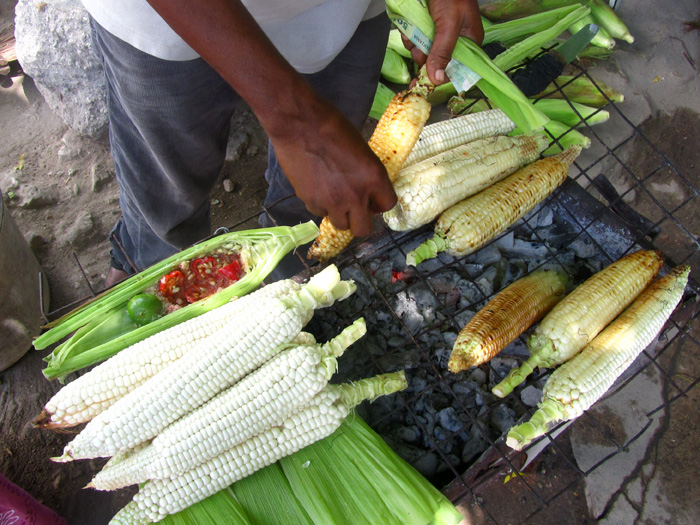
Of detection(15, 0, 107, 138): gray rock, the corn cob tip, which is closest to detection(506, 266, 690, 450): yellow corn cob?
the corn cob tip

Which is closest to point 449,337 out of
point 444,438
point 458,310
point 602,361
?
point 458,310

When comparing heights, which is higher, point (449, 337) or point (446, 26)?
point (446, 26)

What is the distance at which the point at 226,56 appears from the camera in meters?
1.27

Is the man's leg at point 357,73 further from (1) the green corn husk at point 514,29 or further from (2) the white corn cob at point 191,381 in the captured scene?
(1) the green corn husk at point 514,29

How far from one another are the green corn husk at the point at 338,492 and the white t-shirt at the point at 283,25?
1562 millimetres

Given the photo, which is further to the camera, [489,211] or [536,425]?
[489,211]

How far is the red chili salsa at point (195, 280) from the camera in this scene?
6.77 feet

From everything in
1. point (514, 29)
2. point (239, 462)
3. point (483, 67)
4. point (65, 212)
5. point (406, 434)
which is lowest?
point (406, 434)

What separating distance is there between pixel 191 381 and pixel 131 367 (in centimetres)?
26

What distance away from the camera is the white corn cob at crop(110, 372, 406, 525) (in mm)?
1620

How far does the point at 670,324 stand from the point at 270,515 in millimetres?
2073

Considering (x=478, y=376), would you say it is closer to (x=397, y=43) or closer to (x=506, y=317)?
(x=506, y=317)

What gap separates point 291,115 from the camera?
1349 millimetres

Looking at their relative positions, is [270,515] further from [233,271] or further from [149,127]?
[149,127]
